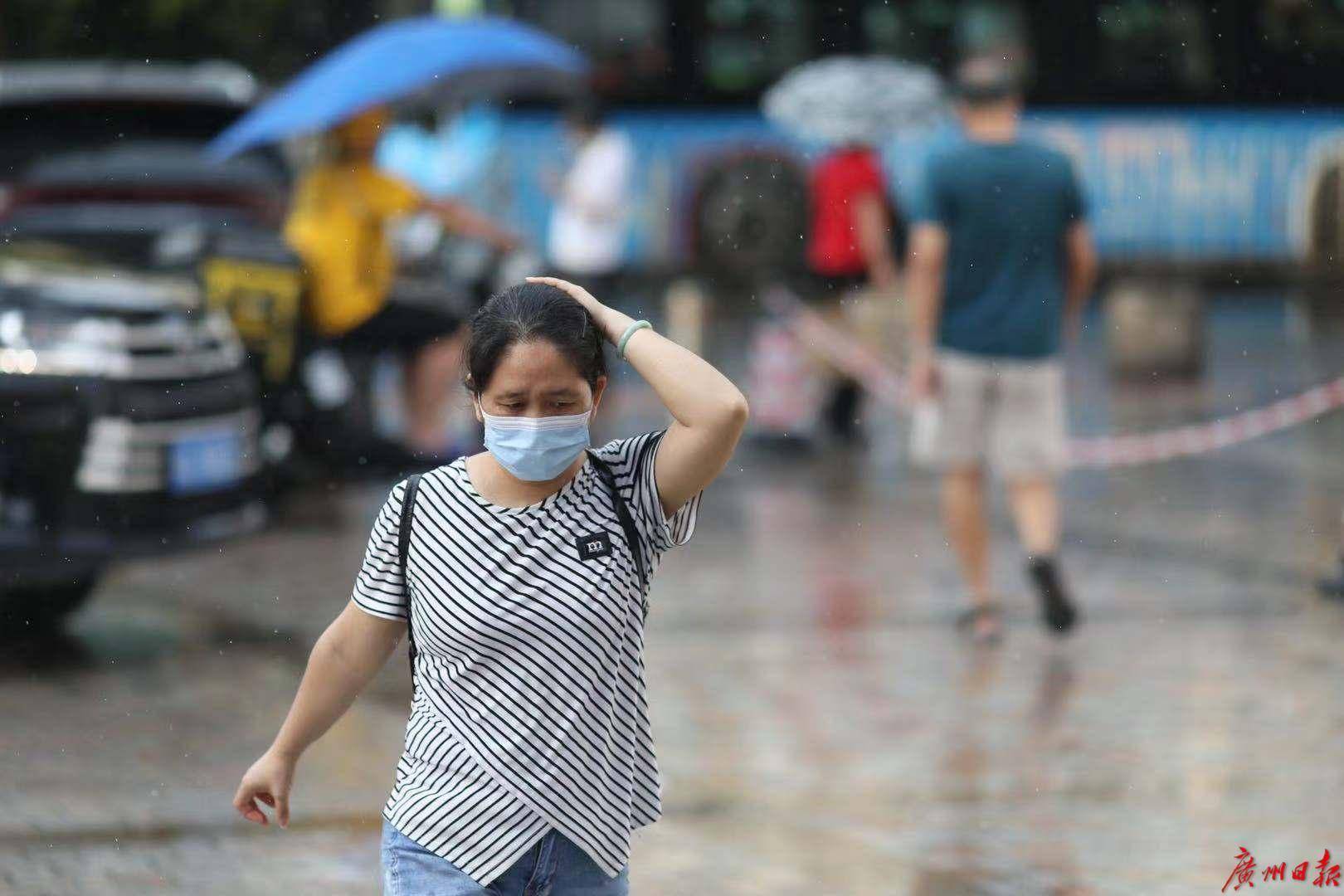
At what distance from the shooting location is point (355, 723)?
614 centimetres

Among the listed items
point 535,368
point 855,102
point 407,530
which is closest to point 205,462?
→ point 407,530

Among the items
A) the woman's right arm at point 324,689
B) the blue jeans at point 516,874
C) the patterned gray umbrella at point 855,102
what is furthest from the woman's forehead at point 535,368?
the patterned gray umbrella at point 855,102

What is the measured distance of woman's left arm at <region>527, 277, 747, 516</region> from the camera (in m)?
2.99

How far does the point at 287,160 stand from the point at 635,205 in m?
10.6

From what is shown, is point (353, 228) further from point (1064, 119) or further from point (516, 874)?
point (1064, 119)

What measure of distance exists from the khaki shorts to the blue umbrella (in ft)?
8.93

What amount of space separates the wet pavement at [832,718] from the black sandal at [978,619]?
0.27 ft

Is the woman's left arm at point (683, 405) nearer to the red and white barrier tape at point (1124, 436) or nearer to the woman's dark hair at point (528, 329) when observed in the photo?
the woman's dark hair at point (528, 329)

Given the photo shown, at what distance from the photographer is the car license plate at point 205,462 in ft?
22.0

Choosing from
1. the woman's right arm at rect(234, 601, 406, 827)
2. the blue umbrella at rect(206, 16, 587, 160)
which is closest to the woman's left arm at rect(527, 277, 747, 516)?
the woman's right arm at rect(234, 601, 406, 827)

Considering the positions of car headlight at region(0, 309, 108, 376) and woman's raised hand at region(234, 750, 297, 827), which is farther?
car headlight at region(0, 309, 108, 376)

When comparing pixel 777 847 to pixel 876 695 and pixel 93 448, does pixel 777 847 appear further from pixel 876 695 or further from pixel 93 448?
pixel 93 448

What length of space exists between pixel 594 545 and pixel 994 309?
179 inches

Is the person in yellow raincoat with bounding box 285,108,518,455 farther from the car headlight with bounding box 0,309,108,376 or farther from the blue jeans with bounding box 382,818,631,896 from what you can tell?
the blue jeans with bounding box 382,818,631,896
